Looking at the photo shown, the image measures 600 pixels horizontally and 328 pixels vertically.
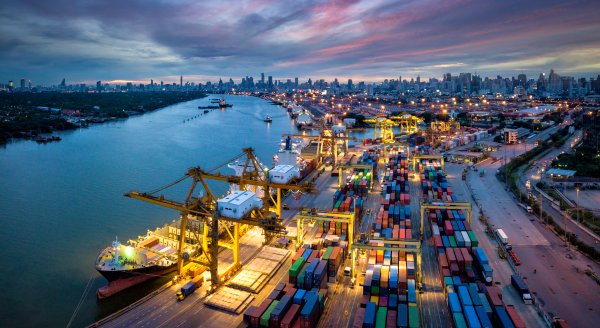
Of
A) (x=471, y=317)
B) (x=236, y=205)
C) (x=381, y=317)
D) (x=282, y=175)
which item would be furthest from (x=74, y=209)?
(x=471, y=317)

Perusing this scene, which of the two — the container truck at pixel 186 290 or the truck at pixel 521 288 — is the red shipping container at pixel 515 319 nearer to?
the truck at pixel 521 288

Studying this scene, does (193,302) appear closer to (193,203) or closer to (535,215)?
(193,203)

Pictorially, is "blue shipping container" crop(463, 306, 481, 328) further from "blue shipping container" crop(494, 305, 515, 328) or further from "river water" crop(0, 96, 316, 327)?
"river water" crop(0, 96, 316, 327)

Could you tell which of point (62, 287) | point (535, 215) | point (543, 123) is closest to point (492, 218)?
point (535, 215)

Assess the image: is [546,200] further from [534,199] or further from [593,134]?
[593,134]

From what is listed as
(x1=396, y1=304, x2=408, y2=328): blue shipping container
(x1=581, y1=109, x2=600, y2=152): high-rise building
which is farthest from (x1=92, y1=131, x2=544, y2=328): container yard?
(x1=581, y1=109, x2=600, y2=152): high-rise building

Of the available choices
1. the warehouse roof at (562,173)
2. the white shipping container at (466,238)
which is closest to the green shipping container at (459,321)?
the white shipping container at (466,238)
